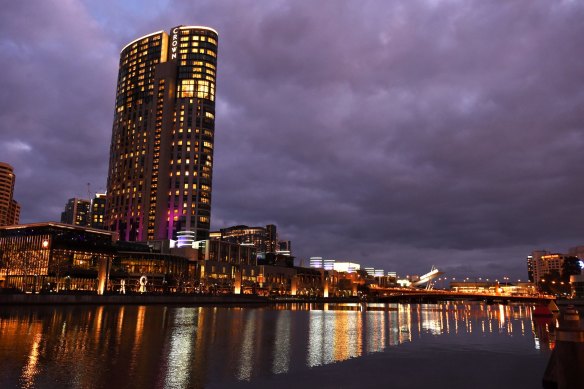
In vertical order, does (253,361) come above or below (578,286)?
below

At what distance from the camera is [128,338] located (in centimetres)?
3591

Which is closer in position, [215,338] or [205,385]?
[205,385]

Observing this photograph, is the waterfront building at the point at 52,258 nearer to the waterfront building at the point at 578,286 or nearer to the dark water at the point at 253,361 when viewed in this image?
the dark water at the point at 253,361

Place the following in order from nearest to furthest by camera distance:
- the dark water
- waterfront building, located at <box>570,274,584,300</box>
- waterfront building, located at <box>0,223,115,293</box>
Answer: the dark water → waterfront building, located at <box>0,223,115,293</box> → waterfront building, located at <box>570,274,584,300</box>

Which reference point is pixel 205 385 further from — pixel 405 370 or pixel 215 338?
pixel 215 338

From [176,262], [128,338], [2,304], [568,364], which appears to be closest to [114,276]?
[176,262]

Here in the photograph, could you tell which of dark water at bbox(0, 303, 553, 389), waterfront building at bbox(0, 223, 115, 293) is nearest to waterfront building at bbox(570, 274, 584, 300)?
dark water at bbox(0, 303, 553, 389)

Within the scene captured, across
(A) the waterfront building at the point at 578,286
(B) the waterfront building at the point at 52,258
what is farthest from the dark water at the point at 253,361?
(A) the waterfront building at the point at 578,286

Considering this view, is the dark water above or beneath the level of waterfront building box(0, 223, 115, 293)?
beneath

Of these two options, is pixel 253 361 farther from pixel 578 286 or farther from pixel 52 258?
pixel 578 286

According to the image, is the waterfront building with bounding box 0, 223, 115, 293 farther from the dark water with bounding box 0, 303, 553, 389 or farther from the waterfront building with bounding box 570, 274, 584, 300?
the waterfront building with bounding box 570, 274, 584, 300

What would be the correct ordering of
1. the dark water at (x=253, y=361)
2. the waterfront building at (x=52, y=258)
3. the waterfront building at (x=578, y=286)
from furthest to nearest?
the waterfront building at (x=578, y=286) < the waterfront building at (x=52, y=258) < the dark water at (x=253, y=361)

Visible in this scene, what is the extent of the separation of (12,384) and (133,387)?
4488 mm

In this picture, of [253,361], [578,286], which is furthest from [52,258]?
[578,286]
